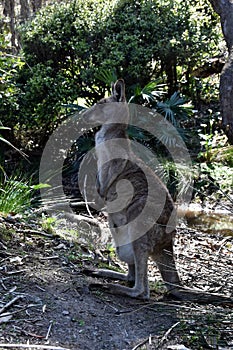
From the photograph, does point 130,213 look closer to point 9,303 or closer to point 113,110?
point 113,110

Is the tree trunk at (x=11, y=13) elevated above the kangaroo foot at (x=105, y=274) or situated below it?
above

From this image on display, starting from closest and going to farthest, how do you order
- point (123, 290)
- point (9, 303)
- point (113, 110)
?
point (9, 303) → point (123, 290) → point (113, 110)

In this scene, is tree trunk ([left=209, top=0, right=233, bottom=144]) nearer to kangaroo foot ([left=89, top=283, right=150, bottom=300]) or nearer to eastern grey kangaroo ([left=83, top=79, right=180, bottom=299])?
eastern grey kangaroo ([left=83, top=79, right=180, bottom=299])

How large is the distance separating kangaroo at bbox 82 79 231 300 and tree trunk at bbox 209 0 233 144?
5303mm

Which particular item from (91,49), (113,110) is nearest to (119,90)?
(113,110)

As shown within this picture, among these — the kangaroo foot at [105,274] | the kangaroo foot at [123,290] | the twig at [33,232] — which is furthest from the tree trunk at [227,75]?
the kangaroo foot at [123,290]

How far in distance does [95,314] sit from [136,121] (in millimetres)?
5976

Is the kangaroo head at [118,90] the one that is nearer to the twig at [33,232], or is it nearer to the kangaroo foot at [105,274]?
the twig at [33,232]

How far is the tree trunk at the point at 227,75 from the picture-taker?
1042cm

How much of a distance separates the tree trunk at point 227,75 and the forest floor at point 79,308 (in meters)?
5.44

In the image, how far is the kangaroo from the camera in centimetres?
458

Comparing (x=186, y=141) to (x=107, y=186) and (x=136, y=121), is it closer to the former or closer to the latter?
(x=136, y=121)

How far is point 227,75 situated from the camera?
10.5 metres

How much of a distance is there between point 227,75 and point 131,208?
635 cm
